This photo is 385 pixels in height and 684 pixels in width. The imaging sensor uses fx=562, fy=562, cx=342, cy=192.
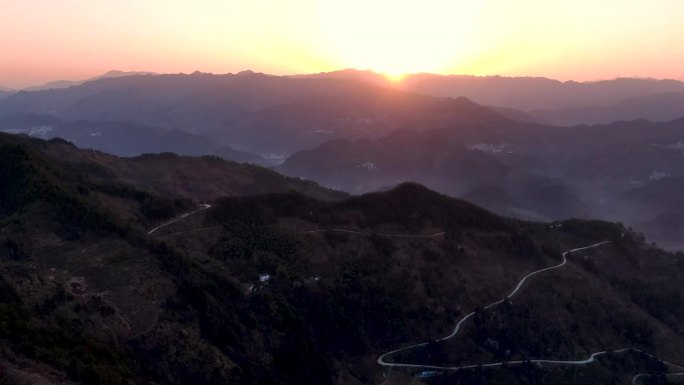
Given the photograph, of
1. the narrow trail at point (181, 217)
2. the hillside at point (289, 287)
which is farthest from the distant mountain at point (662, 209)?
the narrow trail at point (181, 217)

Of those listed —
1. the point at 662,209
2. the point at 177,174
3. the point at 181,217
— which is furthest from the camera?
the point at 662,209

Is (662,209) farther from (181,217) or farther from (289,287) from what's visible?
(181,217)

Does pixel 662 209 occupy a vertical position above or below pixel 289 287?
below

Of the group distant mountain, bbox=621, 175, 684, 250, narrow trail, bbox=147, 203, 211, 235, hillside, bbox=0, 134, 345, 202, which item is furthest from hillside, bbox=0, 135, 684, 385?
distant mountain, bbox=621, 175, 684, 250

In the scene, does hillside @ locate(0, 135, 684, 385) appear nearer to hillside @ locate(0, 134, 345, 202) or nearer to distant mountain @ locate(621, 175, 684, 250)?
hillside @ locate(0, 134, 345, 202)

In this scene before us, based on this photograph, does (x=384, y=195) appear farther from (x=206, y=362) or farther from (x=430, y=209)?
(x=206, y=362)

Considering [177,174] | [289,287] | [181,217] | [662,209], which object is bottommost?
[662,209]

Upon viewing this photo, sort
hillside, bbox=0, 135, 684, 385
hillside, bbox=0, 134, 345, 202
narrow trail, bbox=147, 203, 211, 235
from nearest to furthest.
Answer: hillside, bbox=0, 135, 684, 385 < narrow trail, bbox=147, 203, 211, 235 < hillside, bbox=0, 134, 345, 202

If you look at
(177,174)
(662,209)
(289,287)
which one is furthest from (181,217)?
(662,209)

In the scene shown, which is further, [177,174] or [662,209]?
[662,209]

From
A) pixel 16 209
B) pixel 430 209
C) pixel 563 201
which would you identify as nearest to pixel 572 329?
pixel 430 209
